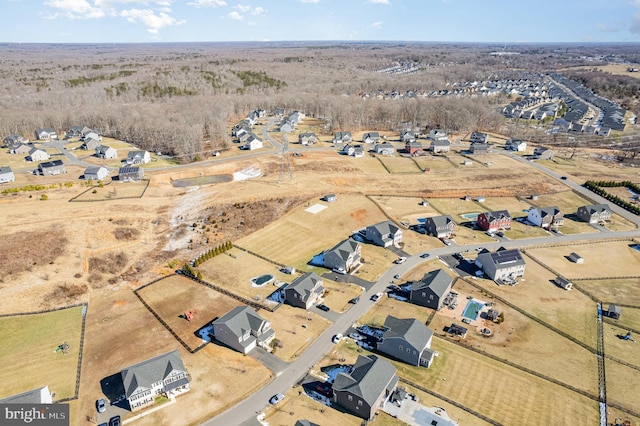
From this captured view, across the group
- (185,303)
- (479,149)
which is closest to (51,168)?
(185,303)

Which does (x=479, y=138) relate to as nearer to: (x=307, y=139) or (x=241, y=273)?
(x=307, y=139)

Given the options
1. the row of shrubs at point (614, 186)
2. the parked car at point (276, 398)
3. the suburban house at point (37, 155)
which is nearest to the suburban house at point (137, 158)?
the suburban house at point (37, 155)

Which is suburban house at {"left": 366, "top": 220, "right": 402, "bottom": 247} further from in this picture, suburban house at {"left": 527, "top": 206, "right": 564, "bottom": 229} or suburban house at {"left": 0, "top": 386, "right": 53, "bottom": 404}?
suburban house at {"left": 0, "top": 386, "right": 53, "bottom": 404}

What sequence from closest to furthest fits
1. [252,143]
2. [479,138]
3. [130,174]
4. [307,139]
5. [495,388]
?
[495,388], [130,174], [252,143], [307,139], [479,138]

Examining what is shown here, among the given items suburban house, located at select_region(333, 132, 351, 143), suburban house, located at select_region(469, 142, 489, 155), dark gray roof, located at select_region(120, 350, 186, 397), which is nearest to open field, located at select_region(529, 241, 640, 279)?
suburban house, located at select_region(469, 142, 489, 155)

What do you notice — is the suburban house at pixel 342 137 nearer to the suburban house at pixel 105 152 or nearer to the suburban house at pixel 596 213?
the suburban house at pixel 105 152
